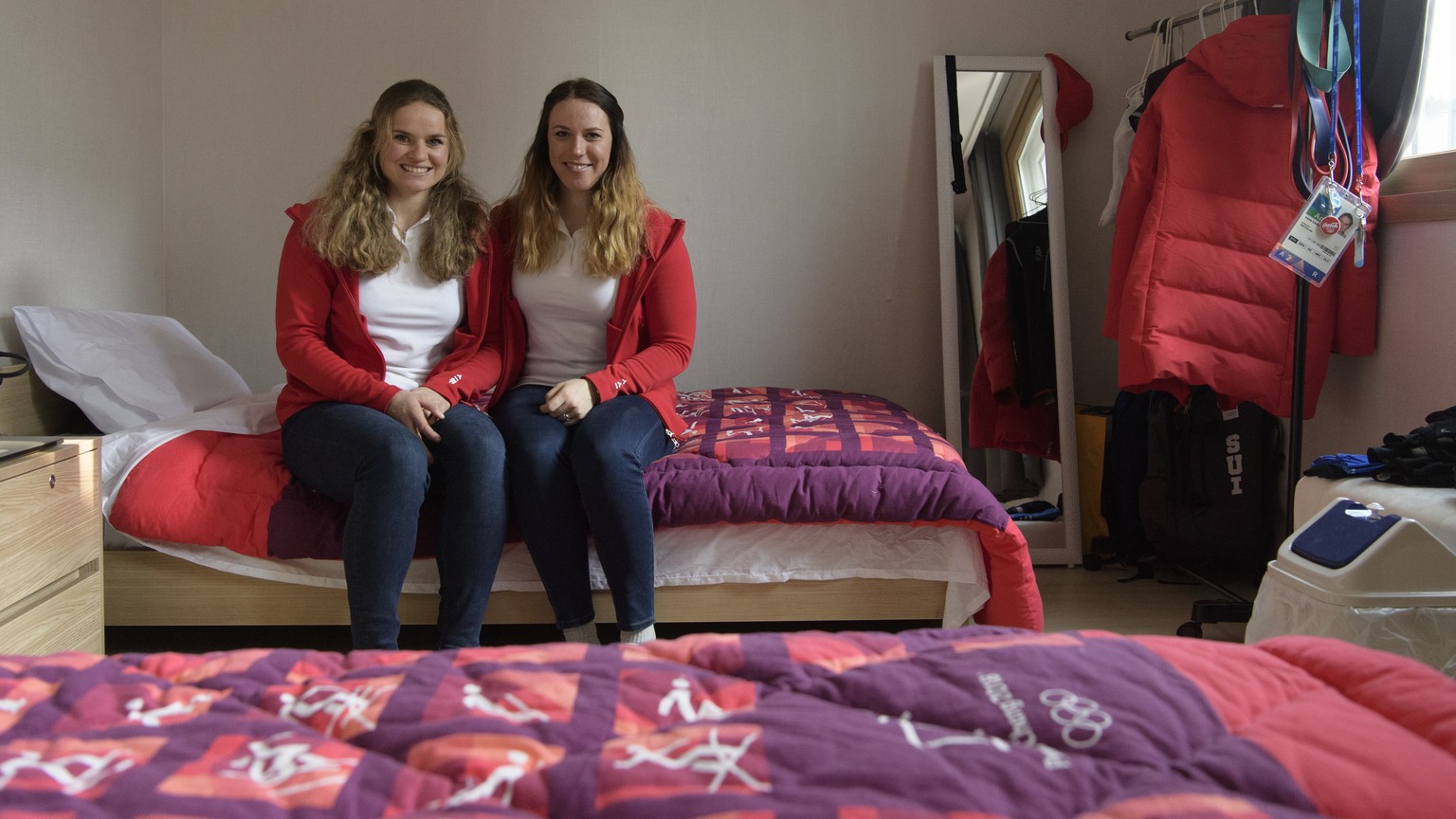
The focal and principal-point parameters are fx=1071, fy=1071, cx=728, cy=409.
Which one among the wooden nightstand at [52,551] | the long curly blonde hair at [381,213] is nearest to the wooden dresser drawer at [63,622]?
the wooden nightstand at [52,551]

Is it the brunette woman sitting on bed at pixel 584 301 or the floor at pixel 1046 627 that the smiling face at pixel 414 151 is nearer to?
the brunette woman sitting on bed at pixel 584 301

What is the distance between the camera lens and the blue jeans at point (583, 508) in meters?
1.90

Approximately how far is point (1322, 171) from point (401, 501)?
194cm

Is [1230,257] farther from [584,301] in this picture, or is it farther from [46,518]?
[46,518]

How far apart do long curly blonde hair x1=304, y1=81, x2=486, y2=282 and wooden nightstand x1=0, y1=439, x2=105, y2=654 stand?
574mm

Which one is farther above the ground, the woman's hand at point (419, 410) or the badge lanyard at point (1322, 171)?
the badge lanyard at point (1322, 171)

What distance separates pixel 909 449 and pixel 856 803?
5.16 ft

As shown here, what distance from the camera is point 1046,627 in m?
2.37

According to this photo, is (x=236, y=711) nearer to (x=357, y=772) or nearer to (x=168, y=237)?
(x=357, y=772)

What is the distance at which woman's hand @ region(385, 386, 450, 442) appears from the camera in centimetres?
196

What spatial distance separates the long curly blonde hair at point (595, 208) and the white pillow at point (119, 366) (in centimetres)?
91

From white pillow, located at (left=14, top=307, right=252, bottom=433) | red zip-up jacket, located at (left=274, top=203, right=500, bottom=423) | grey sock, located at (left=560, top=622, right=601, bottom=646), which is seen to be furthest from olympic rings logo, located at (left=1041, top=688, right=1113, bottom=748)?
white pillow, located at (left=14, top=307, right=252, bottom=433)

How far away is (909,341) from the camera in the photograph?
10.7 ft

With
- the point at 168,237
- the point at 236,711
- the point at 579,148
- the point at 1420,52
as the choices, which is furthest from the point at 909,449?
the point at 168,237
